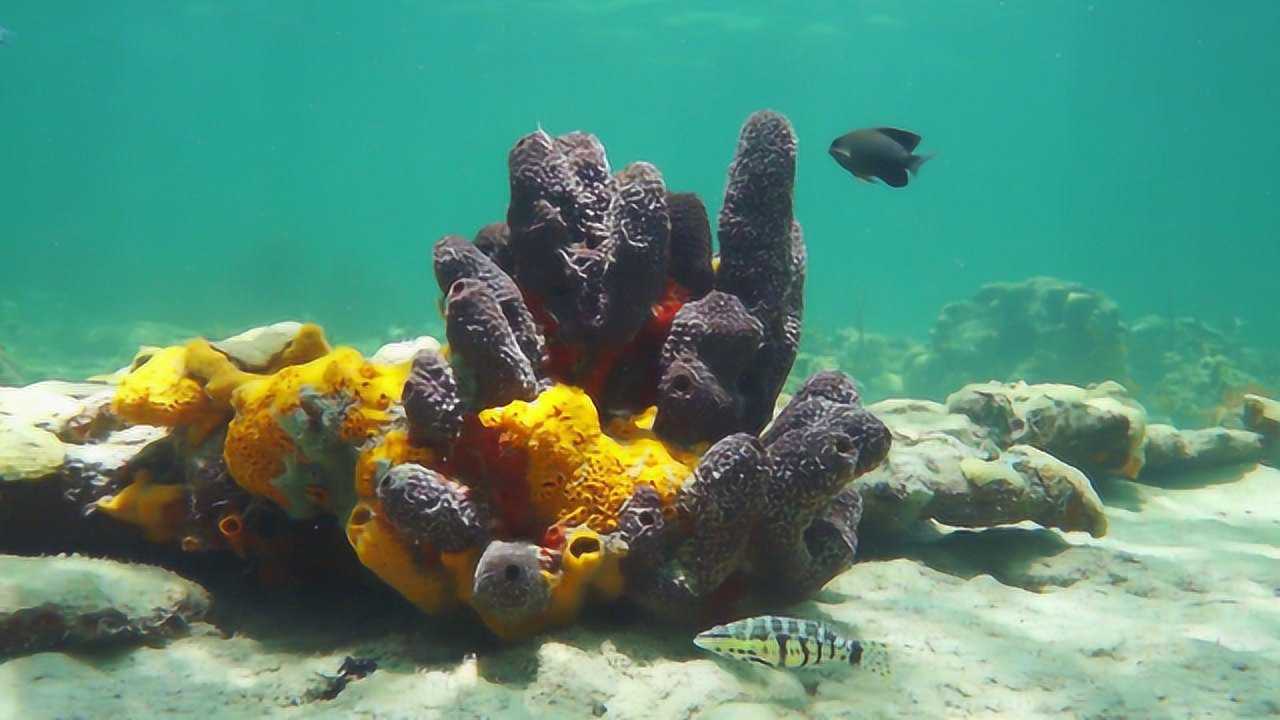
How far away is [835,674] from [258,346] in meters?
3.29

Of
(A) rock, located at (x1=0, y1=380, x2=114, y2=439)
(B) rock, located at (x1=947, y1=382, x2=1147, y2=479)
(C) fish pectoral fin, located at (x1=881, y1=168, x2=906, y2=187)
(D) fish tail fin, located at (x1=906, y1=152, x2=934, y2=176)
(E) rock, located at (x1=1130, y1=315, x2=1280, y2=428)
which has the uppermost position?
(E) rock, located at (x1=1130, y1=315, x2=1280, y2=428)

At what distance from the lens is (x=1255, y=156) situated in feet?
283

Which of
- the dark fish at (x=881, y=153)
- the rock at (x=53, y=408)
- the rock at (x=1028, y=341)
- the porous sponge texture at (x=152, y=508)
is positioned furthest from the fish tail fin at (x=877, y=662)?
the rock at (x=1028, y=341)

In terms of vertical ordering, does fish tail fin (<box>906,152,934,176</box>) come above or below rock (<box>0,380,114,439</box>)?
above

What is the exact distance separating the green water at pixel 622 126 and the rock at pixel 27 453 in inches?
648

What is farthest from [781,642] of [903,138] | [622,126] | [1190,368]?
[622,126]

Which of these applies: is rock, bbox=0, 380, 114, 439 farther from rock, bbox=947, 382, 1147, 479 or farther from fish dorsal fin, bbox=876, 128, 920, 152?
rock, bbox=947, 382, 1147, 479

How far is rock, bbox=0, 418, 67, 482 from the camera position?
11.7ft

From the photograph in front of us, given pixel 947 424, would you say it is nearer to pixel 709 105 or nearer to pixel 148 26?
pixel 148 26

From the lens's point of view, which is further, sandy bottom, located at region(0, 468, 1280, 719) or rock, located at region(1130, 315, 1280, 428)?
rock, located at region(1130, 315, 1280, 428)

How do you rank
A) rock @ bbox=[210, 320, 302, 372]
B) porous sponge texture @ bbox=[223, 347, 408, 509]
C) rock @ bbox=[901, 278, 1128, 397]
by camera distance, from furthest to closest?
rock @ bbox=[901, 278, 1128, 397] < rock @ bbox=[210, 320, 302, 372] < porous sponge texture @ bbox=[223, 347, 408, 509]

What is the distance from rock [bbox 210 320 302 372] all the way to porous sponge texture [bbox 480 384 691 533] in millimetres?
1554

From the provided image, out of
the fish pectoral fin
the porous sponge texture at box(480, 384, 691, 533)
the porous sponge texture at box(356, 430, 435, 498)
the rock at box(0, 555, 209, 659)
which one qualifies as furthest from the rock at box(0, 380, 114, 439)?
the fish pectoral fin

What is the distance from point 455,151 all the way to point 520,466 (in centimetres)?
12330
